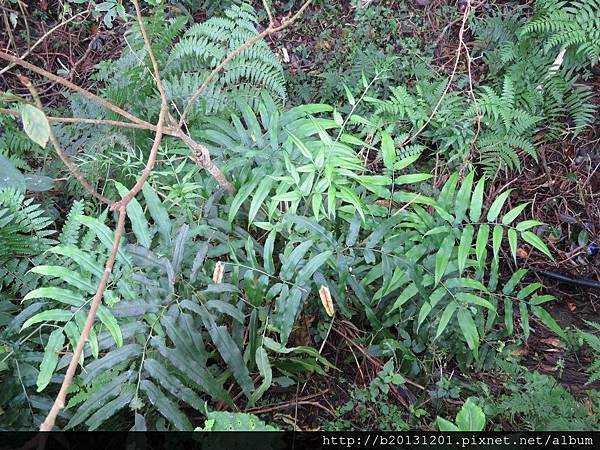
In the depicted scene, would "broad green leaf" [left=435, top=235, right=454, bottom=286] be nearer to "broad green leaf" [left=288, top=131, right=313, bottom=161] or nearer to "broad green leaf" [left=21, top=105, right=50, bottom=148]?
"broad green leaf" [left=288, top=131, right=313, bottom=161]

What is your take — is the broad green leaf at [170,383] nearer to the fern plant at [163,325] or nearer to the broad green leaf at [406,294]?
the fern plant at [163,325]

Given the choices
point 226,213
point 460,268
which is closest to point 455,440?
point 460,268

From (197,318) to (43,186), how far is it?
1.26 metres

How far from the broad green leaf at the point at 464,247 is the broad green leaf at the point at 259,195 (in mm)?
938

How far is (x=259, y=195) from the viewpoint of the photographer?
7.77 feet

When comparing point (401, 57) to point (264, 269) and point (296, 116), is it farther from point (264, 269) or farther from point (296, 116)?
point (264, 269)

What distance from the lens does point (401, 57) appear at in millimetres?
3576

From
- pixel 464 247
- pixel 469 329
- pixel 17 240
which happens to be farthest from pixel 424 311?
pixel 17 240

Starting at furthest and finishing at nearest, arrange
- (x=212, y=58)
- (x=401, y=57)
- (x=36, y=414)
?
(x=401, y=57) → (x=212, y=58) → (x=36, y=414)

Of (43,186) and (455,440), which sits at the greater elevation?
(43,186)

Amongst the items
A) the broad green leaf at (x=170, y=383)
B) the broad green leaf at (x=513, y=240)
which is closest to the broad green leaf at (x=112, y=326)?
the broad green leaf at (x=170, y=383)

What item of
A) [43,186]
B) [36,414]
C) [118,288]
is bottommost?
[36,414]

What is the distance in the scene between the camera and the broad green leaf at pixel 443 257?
2191mm

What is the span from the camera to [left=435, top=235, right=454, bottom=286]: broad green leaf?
7.19 ft
